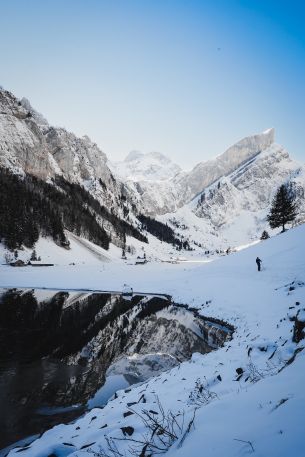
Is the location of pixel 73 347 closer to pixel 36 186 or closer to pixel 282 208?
pixel 282 208

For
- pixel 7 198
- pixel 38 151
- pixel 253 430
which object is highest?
pixel 38 151

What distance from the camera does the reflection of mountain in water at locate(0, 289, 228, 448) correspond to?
11.9 meters

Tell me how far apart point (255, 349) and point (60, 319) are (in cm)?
1978

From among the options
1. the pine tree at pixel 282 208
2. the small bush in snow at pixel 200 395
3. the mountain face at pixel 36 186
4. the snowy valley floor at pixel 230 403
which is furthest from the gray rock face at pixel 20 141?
the small bush in snow at pixel 200 395

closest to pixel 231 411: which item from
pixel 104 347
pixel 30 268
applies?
pixel 104 347

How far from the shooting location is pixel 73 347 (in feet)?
64.2

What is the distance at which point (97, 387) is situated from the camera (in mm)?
13906

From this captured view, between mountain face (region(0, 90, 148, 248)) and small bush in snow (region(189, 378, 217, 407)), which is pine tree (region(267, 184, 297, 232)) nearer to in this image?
small bush in snow (region(189, 378, 217, 407))

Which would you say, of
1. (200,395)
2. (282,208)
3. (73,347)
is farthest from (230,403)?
(282,208)

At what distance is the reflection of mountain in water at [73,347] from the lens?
470 inches

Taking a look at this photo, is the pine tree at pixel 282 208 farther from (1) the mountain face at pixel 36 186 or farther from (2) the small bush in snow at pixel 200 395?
(1) the mountain face at pixel 36 186

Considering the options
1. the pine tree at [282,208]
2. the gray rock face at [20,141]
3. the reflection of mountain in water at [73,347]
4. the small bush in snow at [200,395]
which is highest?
the gray rock face at [20,141]

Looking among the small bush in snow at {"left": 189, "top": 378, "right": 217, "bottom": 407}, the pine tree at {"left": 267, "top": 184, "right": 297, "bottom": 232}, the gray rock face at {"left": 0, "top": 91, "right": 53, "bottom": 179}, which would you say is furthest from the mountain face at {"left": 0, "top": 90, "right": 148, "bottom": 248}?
→ the small bush in snow at {"left": 189, "top": 378, "right": 217, "bottom": 407}

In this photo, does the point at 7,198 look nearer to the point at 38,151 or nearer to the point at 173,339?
the point at 38,151
